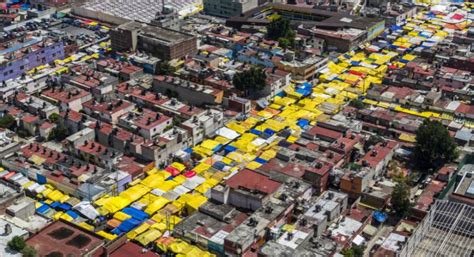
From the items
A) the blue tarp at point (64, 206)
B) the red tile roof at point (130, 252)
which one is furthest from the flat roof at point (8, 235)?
the red tile roof at point (130, 252)

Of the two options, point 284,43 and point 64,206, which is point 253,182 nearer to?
point 64,206

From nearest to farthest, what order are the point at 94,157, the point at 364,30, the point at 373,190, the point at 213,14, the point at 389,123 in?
the point at 373,190 → the point at 94,157 → the point at 389,123 → the point at 364,30 → the point at 213,14

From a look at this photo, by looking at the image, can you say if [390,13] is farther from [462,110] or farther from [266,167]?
[266,167]

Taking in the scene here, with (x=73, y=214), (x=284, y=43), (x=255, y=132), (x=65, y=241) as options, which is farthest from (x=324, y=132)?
(x=284, y=43)

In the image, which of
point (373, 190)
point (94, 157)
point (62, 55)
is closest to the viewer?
point (373, 190)

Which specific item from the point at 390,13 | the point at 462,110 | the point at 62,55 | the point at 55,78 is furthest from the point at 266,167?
the point at 390,13

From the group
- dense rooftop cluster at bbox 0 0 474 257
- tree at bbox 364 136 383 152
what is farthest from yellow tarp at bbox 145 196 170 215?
tree at bbox 364 136 383 152
